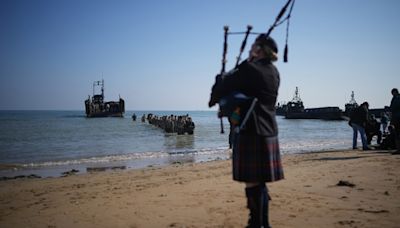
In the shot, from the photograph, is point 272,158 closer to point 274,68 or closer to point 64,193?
point 274,68

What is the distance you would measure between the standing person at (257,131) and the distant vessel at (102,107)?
87223mm

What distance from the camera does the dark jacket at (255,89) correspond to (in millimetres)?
2881

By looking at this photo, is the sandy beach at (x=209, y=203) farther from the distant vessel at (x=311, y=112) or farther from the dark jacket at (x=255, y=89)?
the distant vessel at (x=311, y=112)

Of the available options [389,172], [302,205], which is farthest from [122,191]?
[389,172]

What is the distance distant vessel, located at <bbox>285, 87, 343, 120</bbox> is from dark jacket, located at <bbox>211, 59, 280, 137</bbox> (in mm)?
63242

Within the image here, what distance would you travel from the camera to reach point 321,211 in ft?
13.9

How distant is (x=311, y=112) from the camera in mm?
67875

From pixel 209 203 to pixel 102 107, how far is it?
3486 inches

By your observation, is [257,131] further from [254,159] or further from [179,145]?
[179,145]

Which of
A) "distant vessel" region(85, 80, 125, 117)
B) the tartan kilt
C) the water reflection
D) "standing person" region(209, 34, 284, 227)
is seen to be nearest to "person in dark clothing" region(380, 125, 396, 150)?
the water reflection

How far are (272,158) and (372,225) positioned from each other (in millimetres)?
1665

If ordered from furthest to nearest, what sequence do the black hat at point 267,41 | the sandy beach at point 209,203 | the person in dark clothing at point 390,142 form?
the person in dark clothing at point 390,142 → the sandy beach at point 209,203 → the black hat at point 267,41

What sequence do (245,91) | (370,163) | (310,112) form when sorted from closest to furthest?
(245,91) → (370,163) → (310,112)

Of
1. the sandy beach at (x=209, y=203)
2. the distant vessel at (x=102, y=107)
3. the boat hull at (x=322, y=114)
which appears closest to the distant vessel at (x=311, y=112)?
the boat hull at (x=322, y=114)
